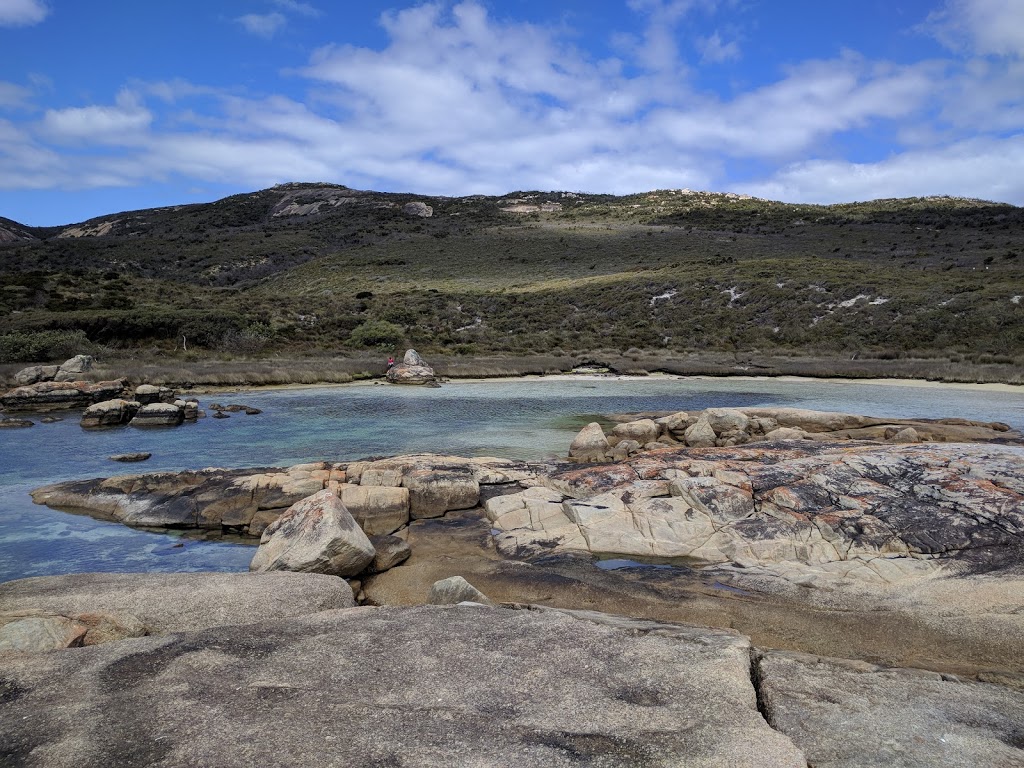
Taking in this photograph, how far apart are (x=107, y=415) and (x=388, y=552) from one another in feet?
47.3

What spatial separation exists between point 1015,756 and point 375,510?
27.2 ft

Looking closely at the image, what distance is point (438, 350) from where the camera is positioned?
3944cm

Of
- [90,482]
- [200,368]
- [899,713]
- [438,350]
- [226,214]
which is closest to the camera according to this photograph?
[899,713]

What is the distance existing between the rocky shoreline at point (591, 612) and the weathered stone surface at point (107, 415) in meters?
8.08

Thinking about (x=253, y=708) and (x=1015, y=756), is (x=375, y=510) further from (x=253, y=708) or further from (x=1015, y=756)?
(x=1015, y=756)

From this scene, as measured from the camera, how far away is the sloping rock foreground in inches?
145

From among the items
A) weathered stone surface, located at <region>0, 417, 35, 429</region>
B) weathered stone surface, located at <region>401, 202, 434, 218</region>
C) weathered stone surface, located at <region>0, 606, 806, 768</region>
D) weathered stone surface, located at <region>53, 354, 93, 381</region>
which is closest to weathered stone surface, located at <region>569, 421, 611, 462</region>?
weathered stone surface, located at <region>0, 606, 806, 768</region>

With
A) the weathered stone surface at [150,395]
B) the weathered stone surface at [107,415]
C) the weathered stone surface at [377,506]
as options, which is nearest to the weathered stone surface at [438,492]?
the weathered stone surface at [377,506]

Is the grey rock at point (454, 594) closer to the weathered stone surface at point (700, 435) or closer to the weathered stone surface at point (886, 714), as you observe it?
the weathered stone surface at point (886, 714)

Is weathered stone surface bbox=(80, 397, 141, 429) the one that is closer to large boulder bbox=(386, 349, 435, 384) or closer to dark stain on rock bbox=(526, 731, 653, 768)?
large boulder bbox=(386, 349, 435, 384)

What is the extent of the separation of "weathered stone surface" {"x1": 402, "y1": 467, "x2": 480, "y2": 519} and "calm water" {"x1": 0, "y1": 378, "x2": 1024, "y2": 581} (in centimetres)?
269

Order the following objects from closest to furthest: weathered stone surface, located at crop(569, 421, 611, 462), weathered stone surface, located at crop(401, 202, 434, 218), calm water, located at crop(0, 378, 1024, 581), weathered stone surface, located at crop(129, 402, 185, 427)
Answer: calm water, located at crop(0, 378, 1024, 581) < weathered stone surface, located at crop(569, 421, 611, 462) < weathered stone surface, located at crop(129, 402, 185, 427) < weathered stone surface, located at crop(401, 202, 434, 218)

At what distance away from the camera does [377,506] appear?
10352mm

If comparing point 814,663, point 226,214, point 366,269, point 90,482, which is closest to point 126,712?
point 814,663
